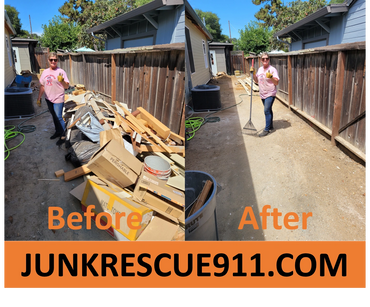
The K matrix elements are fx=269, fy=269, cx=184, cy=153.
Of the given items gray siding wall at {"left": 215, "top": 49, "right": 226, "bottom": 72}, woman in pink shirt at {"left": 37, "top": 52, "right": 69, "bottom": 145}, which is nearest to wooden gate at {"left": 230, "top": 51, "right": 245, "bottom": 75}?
gray siding wall at {"left": 215, "top": 49, "right": 226, "bottom": 72}

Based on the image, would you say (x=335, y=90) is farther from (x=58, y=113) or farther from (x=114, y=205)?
(x=58, y=113)

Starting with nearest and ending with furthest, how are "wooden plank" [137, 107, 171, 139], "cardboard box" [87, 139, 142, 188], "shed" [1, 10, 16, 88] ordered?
"cardboard box" [87, 139, 142, 188]
"wooden plank" [137, 107, 171, 139]
"shed" [1, 10, 16, 88]

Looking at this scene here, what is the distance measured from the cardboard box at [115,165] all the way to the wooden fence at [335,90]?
2754 mm

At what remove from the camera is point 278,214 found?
2826 mm

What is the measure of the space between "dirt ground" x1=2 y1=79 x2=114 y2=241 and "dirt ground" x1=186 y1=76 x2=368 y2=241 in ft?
5.31

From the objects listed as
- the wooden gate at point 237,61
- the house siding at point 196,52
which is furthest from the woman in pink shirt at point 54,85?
the wooden gate at point 237,61

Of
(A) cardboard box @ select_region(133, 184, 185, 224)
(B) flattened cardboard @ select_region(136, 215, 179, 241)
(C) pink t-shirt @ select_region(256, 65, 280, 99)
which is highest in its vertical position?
(C) pink t-shirt @ select_region(256, 65, 280, 99)

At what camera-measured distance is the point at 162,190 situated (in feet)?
10.3

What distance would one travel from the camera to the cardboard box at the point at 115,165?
3354 mm

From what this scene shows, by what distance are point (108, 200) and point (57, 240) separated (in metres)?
0.66

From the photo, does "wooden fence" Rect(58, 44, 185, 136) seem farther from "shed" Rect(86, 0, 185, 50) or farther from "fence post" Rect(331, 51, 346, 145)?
"fence post" Rect(331, 51, 346, 145)

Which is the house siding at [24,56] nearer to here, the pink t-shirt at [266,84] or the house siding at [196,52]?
the house siding at [196,52]

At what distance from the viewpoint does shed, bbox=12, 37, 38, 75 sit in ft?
67.6

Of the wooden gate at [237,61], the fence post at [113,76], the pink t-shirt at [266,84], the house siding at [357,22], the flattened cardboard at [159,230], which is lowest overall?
the flattened cardboard at [159,230]
